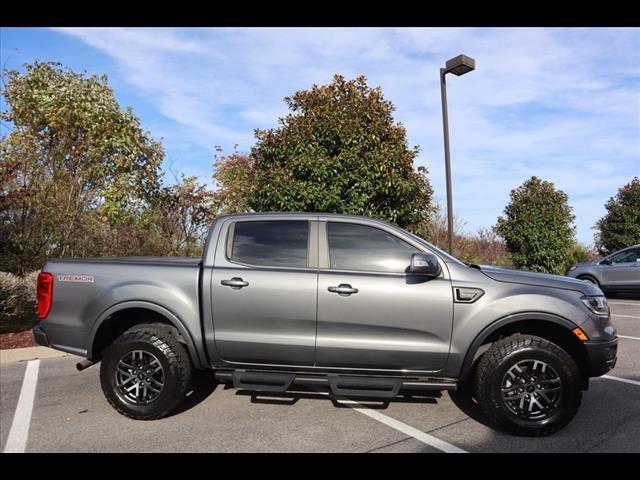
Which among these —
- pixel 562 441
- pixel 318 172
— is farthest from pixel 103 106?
pixel 562 441

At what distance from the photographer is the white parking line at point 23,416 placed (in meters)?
3.44

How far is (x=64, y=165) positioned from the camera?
10625 millimetres

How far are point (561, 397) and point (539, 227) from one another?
39.1 ft

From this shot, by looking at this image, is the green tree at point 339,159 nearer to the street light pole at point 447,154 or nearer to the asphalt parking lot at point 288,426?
the street light pole at point 447,154

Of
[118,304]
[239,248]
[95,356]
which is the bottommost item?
[95,356]

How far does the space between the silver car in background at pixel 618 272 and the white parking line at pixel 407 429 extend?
34.1ft

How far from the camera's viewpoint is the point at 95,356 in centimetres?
402

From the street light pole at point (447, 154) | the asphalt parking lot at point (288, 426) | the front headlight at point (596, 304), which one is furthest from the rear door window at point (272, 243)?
the street light pole at point (447, 154)

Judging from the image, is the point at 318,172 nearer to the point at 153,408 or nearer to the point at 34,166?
the point at 153,408

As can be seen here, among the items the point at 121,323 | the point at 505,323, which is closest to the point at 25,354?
the point at 121,323

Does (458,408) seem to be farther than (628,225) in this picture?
No

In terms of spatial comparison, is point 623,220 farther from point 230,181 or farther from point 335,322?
point 335,322

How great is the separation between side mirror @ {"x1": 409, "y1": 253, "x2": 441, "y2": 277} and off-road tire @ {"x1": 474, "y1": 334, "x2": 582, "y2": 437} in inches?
33.6
